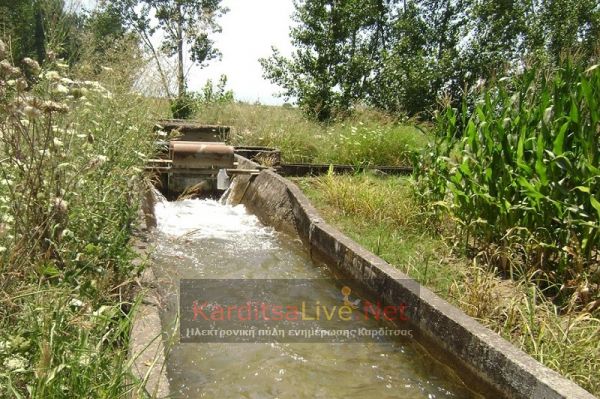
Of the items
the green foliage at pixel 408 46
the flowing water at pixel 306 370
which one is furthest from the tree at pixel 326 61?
the flowing water at pixel 306 370

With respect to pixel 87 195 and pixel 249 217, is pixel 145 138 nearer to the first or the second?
pixel 249 217

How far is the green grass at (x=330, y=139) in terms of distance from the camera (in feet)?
33.8

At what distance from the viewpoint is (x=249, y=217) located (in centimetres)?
732

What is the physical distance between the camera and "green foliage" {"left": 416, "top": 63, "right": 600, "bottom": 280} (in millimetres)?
3309

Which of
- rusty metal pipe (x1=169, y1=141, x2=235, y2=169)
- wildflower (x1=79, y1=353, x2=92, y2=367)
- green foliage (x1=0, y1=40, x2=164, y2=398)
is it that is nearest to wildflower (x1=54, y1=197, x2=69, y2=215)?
green foliage (x1=0, y1=40, x2=164, y2=398)

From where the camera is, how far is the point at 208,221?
6.85 m

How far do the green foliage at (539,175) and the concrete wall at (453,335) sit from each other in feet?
3.22

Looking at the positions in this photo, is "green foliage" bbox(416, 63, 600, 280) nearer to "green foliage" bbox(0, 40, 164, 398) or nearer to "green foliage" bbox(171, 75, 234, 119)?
"green foliage" bbox(0, 40, 164, 398)

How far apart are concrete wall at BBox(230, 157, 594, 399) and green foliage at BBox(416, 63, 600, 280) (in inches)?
38.6

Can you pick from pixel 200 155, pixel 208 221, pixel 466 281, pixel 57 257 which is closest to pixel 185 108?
pixel 200 155

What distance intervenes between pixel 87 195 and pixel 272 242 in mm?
3234

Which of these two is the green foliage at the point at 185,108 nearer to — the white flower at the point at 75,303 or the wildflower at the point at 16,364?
the white flower at the point at 75,303

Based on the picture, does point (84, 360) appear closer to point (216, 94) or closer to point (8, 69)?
point (8, 69)

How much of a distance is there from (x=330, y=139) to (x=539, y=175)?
7.55 m
